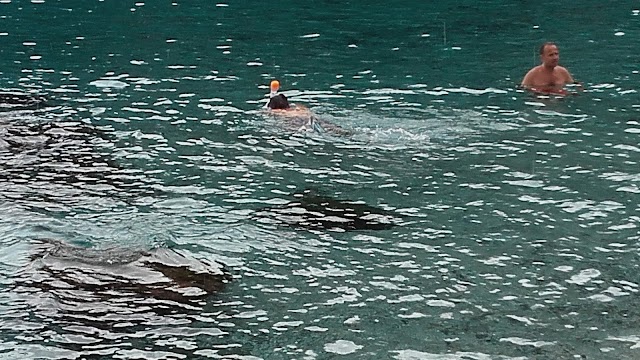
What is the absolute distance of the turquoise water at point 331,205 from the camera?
774cm

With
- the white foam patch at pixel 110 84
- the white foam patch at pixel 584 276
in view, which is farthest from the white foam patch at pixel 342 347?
the white foam patch at pixel 110 84

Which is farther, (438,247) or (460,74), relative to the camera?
(460,74)

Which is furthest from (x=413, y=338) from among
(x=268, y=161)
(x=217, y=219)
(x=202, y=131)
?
(x=202, y=131)

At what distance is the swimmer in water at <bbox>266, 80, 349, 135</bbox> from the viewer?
1411cm

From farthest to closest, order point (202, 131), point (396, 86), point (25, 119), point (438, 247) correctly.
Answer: point (396, 86)
point (25, 119)
point (202, 131)
point (438, 247)

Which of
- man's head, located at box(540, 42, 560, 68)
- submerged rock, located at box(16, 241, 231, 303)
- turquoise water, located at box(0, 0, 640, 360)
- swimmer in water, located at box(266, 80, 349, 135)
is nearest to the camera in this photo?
turquoise water, located at box(0, 0, 640, 360)

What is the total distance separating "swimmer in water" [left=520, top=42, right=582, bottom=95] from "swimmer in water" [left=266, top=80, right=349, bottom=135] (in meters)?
3.76

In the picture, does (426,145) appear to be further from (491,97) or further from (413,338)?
(413,338)

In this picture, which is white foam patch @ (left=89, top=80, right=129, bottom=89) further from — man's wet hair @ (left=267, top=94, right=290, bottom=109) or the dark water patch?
man's wet hair @ (left=267, top=94, right=290, bottom=109)

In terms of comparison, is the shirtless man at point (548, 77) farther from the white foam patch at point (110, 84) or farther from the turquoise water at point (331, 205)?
the white foam patch at point (110, 84)

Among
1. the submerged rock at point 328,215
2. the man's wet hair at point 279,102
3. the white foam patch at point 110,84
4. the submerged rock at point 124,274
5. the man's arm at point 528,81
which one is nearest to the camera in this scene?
the submerged rock at point 124,274

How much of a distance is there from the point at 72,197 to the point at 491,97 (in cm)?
736

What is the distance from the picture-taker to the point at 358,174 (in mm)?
12031

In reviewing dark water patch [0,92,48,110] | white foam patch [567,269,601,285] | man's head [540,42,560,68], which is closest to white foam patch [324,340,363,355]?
white foam patch [567,269,601,285]
